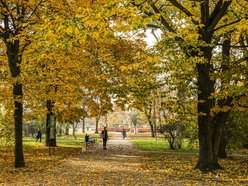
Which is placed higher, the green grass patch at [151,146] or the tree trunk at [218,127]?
the tree trunk at [218,127]

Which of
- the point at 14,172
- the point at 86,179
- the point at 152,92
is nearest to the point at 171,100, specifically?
the point at 152,92

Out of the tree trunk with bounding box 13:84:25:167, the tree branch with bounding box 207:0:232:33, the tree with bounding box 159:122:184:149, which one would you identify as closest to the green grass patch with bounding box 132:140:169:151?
the tree with bounding box 159:122:184:149

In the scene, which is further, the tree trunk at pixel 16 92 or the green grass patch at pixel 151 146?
the green grass patch at pixel 151 146

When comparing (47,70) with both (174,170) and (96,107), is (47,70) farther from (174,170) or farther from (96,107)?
(174,170)

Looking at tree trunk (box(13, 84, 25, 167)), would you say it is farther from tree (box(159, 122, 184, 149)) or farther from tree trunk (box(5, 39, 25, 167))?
tree (box(159, 122, 184, 149))

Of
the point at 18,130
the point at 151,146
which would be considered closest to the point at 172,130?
the point at 151,146

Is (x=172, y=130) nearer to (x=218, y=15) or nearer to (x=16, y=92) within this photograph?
(x=16, y=92)

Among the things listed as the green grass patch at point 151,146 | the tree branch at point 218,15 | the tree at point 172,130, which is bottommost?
the green grass patch at point 151,146

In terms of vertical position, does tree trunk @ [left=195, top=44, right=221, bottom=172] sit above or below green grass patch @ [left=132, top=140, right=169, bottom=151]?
above

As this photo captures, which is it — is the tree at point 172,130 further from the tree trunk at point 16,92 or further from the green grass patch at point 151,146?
the tree trunk at point 16,92

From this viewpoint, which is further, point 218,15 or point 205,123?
point 205,123

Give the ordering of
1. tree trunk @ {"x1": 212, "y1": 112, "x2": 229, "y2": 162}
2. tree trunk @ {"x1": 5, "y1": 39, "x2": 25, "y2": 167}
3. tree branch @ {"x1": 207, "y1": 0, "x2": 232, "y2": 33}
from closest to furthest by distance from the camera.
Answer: tree branch @ {"x1": 207, "y1": 0, "x2": 232, "y2": 33} → tree trunk @ {"x1": 5, "y1": 39, "x2": 25, "y2": 167} → tree trunk @ {"x1": 212, "y1": 112, "x2": 229, "y2": 162}

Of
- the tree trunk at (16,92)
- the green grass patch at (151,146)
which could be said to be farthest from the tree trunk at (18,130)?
the green grass patch at (151,146)

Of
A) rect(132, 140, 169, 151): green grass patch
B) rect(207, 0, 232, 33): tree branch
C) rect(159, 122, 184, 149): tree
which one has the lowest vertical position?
rect(132, 140, 169, 151): green grass patch
